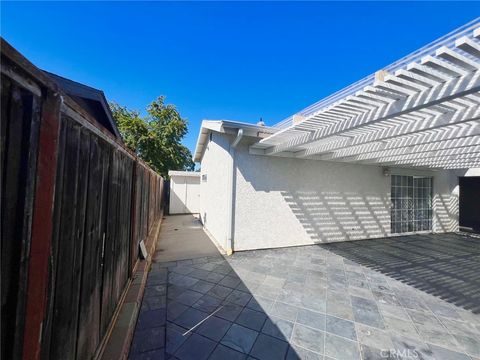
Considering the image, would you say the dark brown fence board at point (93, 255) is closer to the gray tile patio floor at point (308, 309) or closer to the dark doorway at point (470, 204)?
the gray tile patio floor at point (308, 309)

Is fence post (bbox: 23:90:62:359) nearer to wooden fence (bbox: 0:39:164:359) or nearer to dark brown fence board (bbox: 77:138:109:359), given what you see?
wooden fence (bbox: 0:39:164:359)

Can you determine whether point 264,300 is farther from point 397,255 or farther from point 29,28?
point 29,28

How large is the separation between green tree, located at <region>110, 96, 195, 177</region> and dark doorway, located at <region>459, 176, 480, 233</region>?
19016 millimetres

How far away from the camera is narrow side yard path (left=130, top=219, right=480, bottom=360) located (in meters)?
2.33

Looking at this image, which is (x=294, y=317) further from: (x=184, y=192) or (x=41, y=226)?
(x=184, y=192)

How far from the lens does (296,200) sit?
6266 millimetres

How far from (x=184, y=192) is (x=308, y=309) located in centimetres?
1132

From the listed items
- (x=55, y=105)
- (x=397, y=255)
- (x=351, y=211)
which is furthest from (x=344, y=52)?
(x=55, y=105)

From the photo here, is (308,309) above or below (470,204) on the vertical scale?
below

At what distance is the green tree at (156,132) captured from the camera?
16875 mm

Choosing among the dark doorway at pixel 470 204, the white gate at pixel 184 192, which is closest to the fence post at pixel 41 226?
the white gate at pixel 184 192

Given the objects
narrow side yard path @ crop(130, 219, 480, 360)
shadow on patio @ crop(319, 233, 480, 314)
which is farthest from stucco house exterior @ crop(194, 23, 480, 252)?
narrow side yard path @ crop(130, 219, 480, 360)

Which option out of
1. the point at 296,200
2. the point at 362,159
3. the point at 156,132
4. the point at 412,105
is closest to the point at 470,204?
the point at 362,159

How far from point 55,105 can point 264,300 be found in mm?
3488
